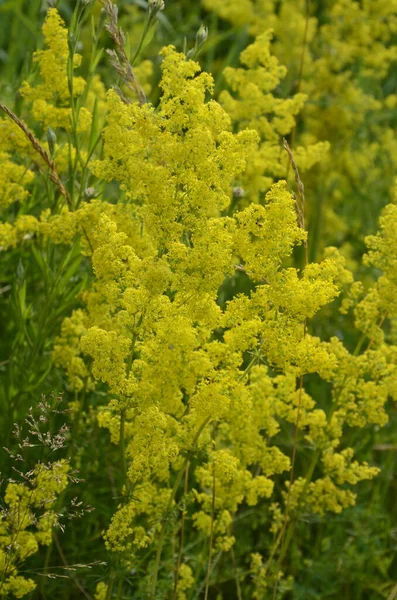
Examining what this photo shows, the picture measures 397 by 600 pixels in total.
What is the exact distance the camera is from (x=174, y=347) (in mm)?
2158

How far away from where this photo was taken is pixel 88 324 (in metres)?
2.79

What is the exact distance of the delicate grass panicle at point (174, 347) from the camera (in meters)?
2.14

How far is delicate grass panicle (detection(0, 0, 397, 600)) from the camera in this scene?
2145mm

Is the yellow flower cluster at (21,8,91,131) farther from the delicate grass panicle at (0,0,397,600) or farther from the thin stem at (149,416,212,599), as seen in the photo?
the thin stem at (149,416,212,599)

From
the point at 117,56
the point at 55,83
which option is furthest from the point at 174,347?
the point at 55,83

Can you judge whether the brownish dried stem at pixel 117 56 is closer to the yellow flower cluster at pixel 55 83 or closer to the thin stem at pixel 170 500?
the yellow flower cluster at pixel 55 83

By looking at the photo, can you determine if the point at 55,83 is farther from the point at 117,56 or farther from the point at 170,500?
the point at 170,500

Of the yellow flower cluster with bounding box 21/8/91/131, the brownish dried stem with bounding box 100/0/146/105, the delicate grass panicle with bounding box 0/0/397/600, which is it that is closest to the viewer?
the delicate grass panicle with bounding box 0/0/397/600

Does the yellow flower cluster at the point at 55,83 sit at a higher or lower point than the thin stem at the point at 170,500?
higher

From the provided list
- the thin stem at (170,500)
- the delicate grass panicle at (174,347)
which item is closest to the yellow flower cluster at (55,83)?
the delicate grass panicle at (174,347)

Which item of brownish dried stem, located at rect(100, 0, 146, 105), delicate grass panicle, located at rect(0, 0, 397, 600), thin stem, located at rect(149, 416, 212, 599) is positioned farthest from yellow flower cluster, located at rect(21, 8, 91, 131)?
thin stem, located at rect(149, 416, 212, 599)

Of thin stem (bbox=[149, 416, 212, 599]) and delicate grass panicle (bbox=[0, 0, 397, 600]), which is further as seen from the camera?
thin stem (bbox=[149, 416, 212, 599])

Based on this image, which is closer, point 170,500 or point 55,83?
point 170,500

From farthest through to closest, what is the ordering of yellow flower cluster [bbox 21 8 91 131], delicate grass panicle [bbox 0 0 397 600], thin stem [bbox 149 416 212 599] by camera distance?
yellow flower cluster [bbox 21 8 91 131]
thin stem [bbox 149 416 212 599]
delicate grass panicle [bbox 0 0 397 600]
